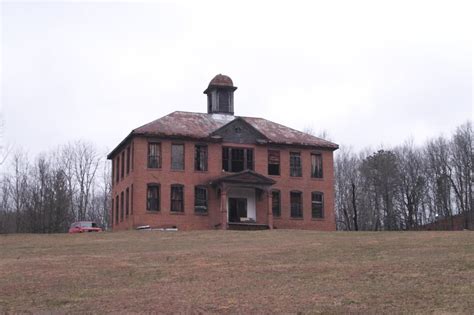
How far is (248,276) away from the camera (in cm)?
2356

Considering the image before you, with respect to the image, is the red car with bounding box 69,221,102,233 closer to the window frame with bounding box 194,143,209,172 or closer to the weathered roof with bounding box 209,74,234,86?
the window frame with bounding box 194,143,209,172

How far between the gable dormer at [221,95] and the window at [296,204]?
808cm

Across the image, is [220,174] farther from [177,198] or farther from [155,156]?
[155,156]

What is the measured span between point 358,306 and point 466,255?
28.6 feet

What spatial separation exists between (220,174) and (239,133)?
11.4 feet

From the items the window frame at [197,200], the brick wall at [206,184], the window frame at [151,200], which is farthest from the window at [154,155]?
the window frame at [197,200]

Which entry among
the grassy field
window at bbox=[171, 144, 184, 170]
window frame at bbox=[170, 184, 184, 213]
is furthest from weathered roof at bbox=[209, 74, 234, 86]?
the grassy field

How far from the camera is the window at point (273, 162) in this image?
53500mm

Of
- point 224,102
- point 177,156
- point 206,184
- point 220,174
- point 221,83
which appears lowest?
point 206,184

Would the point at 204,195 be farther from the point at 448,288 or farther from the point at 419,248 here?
the point at 448,288

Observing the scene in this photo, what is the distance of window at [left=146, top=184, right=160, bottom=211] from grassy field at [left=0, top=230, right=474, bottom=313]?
44.6 feet

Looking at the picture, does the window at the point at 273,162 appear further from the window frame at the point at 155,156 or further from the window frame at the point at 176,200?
the window frame at the point at 155,156

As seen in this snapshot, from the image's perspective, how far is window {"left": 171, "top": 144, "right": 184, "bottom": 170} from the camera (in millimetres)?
50781

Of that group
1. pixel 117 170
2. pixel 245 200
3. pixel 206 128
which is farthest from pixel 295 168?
pixel 117 170
